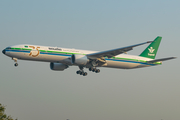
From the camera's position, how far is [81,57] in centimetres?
5047

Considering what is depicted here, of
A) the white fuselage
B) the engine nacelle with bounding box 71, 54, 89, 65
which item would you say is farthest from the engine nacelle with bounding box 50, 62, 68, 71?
the engine nacelle with bounding box 71, 54, 89, 65

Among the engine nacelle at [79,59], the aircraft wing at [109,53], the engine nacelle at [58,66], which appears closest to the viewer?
the engine nacelle at [79,59]

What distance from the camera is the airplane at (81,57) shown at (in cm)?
4794

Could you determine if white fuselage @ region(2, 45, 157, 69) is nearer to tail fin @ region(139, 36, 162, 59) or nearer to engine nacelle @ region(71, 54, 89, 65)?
engine nacelle @ region(71, 54, 89, 65)

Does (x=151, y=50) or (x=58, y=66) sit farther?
(x=151, y=50)

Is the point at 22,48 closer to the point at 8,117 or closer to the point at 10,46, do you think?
the point at 10,46

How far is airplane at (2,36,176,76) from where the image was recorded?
4794 cm

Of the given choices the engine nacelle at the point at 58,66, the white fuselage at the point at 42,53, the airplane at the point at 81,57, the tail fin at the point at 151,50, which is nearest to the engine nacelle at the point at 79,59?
the airplane at the point at 81,57

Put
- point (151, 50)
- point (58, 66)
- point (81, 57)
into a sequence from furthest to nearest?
point (151, 50) → point (58, 66) → point (81, 57)

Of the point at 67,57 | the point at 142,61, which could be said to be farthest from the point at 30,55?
the point at 142,61

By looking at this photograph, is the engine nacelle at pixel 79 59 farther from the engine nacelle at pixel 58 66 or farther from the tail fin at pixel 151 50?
the tail fin at pixel 151 50

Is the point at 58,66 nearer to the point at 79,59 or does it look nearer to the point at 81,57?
the point at 81,57

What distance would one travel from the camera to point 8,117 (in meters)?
41.7

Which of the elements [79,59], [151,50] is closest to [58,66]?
[79,59]
